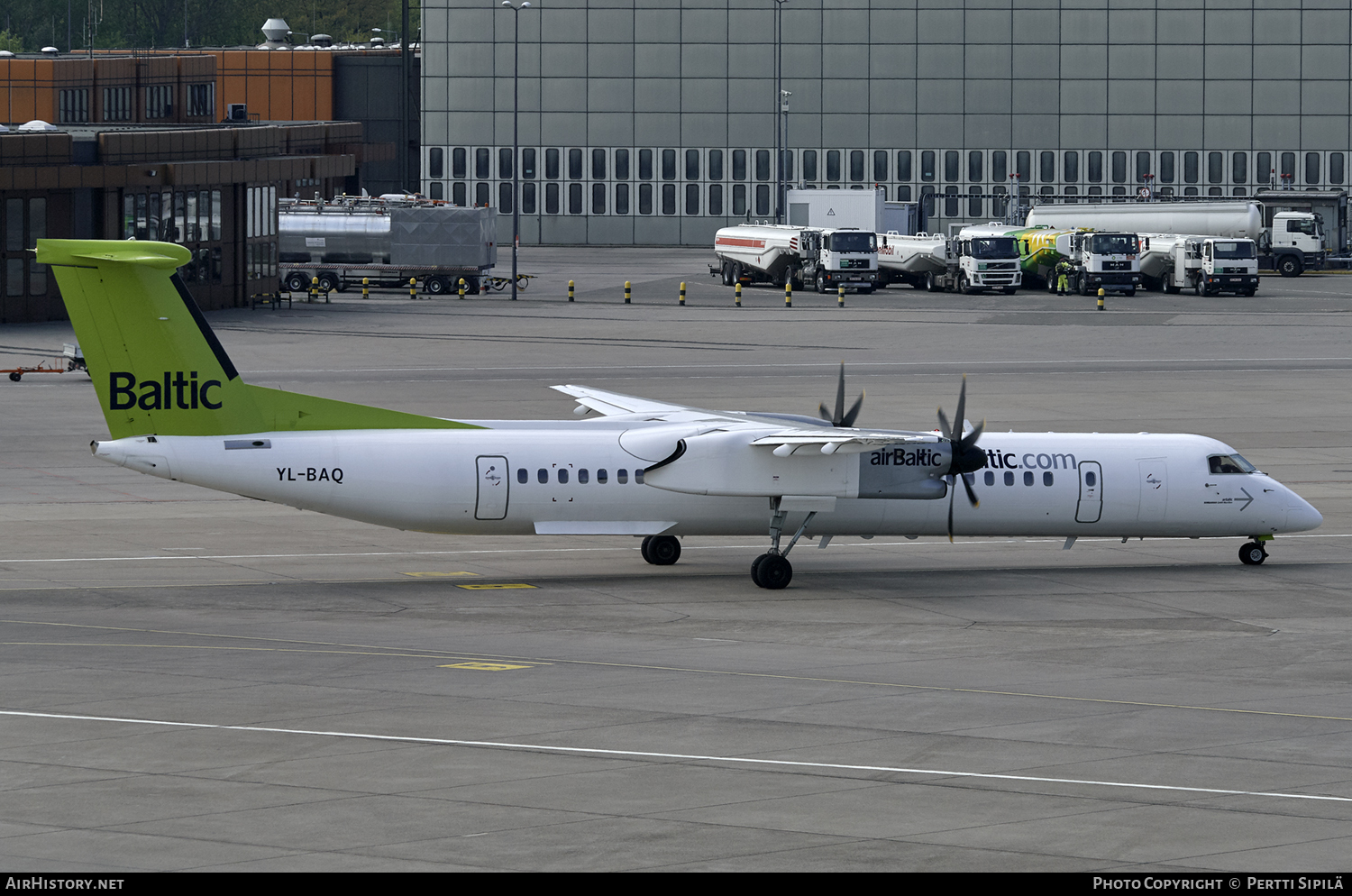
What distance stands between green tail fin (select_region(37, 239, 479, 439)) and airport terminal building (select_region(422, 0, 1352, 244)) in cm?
9595

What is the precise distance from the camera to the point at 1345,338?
241 feet

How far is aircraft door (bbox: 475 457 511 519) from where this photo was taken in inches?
1216

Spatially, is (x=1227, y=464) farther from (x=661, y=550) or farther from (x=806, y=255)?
(x=806, y=255)

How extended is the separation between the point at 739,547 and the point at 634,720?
→ 15.3m

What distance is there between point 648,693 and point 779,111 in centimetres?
10102

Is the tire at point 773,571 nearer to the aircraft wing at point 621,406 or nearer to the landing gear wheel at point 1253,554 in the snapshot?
the aircraft wing at point 621,406

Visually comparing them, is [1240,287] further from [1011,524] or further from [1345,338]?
[1011,524]

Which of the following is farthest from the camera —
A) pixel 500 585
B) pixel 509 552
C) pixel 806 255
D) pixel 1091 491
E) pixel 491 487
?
pixel 806 255

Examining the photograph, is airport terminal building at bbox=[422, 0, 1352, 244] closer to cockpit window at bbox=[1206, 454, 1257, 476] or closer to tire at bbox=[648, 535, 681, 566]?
cockpit window at bbox=[1206, 454, 1257, 476]

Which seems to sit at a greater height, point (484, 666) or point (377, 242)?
point (377, 242)

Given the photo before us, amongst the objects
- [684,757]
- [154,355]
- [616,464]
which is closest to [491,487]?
[616,464]

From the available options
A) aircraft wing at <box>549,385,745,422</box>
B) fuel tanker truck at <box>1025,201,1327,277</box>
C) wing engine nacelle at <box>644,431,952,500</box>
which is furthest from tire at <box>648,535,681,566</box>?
fuel tanker truck at <box>1025,201,1327,277</box>

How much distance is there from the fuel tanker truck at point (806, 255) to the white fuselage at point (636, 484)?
5567 cm

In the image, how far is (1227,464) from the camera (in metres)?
34.4
